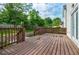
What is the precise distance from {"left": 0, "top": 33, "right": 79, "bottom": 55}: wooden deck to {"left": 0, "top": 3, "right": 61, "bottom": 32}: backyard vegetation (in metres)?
0.20

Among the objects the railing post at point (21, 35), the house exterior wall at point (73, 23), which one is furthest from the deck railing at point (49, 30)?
the railing post at point (21, 35)

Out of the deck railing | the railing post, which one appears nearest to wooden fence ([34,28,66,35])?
the deck railing

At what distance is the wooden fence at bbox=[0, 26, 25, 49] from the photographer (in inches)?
137

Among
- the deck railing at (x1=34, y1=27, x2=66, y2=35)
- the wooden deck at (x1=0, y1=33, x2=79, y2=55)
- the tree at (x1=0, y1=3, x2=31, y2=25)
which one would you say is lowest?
the wooden deck at (x1=0, y1=33, x2=79, y2=55)

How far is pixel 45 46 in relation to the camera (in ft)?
11.5

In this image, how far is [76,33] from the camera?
12.0 feet

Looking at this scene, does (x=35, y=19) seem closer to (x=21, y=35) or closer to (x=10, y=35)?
(x=21, y=35)

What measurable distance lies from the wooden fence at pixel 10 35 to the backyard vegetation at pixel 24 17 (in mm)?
96

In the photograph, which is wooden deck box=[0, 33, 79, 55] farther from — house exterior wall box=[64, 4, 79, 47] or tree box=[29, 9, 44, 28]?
tree box=[29, 9, 44, 28]

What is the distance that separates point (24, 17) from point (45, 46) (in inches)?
23.1

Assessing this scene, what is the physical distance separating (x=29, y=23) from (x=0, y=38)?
1.74 feet

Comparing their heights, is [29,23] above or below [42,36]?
above
